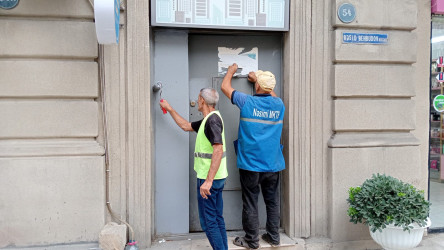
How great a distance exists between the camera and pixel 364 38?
414 centimetres

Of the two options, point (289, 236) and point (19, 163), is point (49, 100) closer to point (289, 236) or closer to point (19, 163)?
point (19, 163)

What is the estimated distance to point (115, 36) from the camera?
10.6 ft

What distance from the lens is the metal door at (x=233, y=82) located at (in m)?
4.34

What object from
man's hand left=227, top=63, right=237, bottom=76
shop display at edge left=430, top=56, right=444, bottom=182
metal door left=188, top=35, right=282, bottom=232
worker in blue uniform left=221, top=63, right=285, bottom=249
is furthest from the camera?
shop display at edge left=430, top=56, right=444, bottom=182

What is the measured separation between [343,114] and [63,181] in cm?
316

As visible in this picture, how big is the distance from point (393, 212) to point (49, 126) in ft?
11.6

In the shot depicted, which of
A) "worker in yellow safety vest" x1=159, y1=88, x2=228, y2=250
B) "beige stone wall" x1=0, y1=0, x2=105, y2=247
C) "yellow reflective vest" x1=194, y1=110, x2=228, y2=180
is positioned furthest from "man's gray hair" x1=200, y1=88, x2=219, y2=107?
"beige stone wall" x1=0, y1=0, x2=105, y2=247

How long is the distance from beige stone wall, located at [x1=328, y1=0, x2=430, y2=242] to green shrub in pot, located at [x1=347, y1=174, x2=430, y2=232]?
1.36ft

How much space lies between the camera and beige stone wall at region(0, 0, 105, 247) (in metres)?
3.61

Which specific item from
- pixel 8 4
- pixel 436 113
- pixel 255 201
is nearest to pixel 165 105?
pixel 255 201

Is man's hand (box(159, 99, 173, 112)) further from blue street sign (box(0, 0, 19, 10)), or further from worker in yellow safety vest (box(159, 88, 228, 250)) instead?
blue street sign (box(0, 0, 19, 10))

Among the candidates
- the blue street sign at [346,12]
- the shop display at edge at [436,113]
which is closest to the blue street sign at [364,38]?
the blue street sign at [346,12]

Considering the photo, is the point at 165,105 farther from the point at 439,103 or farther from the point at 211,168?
the point at 439,103

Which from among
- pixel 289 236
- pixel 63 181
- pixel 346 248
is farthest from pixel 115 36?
pixel 346 248
